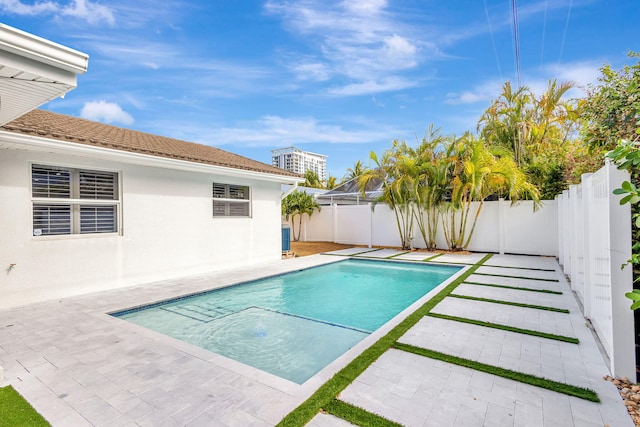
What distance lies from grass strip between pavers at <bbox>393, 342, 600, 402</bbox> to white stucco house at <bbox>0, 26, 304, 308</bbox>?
5.22 metres

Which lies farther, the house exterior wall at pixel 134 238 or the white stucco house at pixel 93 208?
the house exterior wall at pixel 134 238

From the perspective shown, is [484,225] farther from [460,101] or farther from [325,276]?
[460,101]

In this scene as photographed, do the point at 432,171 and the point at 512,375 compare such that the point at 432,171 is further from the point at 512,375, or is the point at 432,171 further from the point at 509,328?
the point at 512,375

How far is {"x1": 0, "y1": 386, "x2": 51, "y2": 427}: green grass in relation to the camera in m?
2.90

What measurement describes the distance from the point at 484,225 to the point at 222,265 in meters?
11.5

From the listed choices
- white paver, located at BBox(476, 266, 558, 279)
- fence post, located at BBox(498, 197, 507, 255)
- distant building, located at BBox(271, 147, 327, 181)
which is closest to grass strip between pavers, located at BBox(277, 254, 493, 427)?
white paver, located at BBox(476, 266, 558, 279)

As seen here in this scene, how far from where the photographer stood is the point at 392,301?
7.84 metres

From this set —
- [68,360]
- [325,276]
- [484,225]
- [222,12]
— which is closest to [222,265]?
[325,276]

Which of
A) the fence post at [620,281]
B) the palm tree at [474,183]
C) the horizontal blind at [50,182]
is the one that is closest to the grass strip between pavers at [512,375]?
the fence post at [620,281]

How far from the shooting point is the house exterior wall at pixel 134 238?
646 centimetres

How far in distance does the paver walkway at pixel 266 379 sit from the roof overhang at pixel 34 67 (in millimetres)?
3252

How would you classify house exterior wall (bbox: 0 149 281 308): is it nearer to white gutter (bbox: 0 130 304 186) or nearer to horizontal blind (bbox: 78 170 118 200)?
horizontal blind (bbox: 78 170 118 200)

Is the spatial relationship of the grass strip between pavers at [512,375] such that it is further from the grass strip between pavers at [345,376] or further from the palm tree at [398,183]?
the palm tree at [398,183]

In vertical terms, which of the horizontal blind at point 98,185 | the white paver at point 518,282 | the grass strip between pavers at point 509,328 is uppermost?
the horizontal blind at point 98,185
